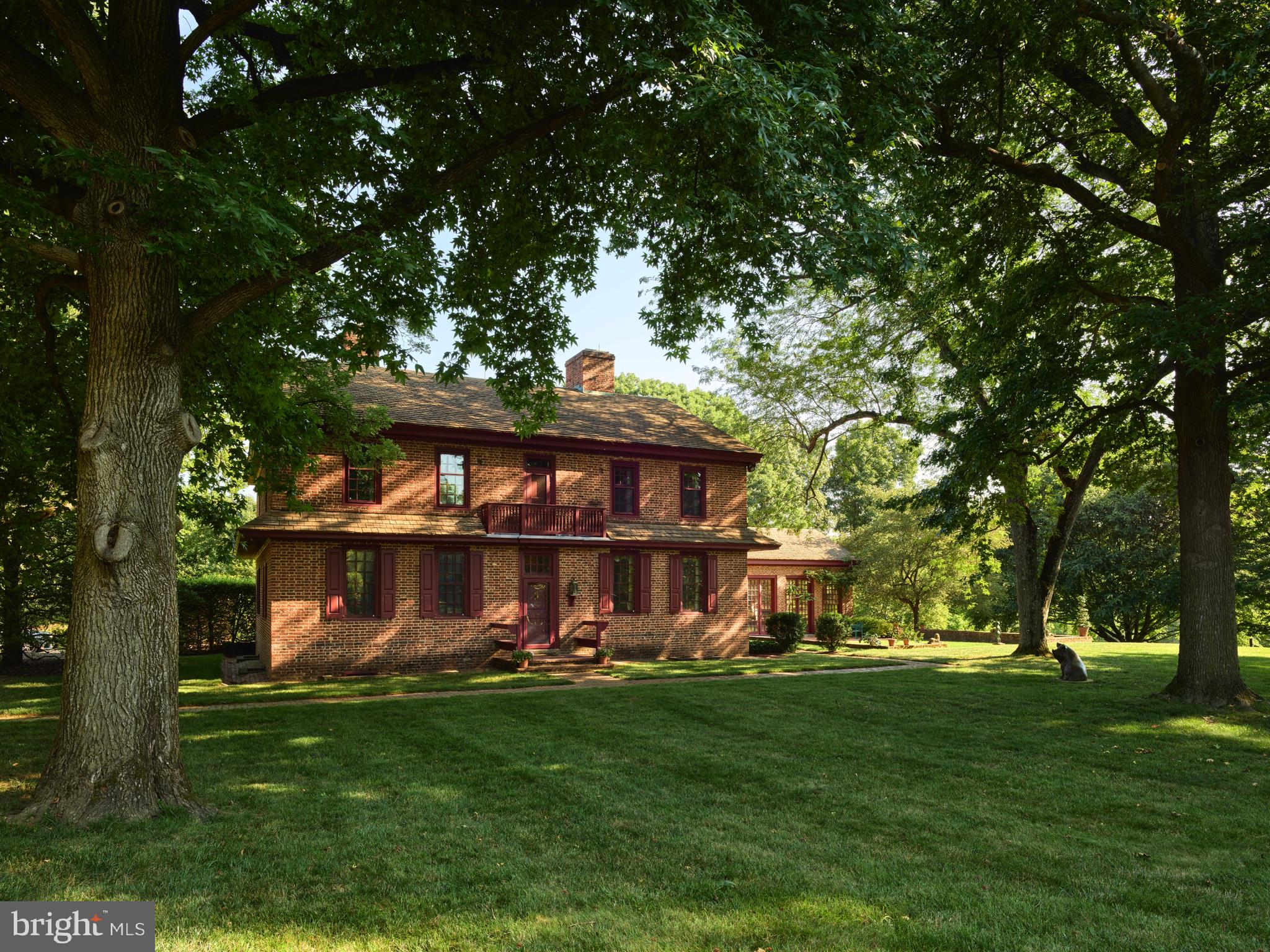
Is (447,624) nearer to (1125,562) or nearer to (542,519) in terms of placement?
(542,519)

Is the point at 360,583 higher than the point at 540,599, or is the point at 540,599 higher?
the point at 360,583

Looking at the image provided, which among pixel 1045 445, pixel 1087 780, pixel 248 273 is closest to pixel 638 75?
pixel 248 273

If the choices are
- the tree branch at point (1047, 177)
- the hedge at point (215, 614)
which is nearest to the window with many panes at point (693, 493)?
the tree branch at point (1047, 177)

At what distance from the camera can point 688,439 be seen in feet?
78.4

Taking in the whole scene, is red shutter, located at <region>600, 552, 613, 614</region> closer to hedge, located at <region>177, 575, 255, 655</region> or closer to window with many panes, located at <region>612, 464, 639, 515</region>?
window with many panes, located at <region>612, 464, 639, 515</region>

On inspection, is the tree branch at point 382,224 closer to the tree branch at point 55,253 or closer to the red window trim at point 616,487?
the tree branch at point 55,253

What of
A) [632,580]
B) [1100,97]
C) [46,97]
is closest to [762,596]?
[632,580]

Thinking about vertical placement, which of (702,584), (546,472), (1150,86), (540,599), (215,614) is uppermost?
(1150,86)

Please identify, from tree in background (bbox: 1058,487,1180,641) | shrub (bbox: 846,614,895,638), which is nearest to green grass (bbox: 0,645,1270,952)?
shrub (bbox: 846,614,895,638)

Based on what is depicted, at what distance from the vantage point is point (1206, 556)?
12.4m

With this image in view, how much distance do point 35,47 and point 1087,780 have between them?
1426 cm

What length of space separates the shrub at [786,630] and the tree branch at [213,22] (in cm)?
2116

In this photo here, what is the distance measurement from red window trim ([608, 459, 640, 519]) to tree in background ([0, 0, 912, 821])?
1059 cm

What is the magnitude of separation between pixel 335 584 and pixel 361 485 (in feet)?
8.36
